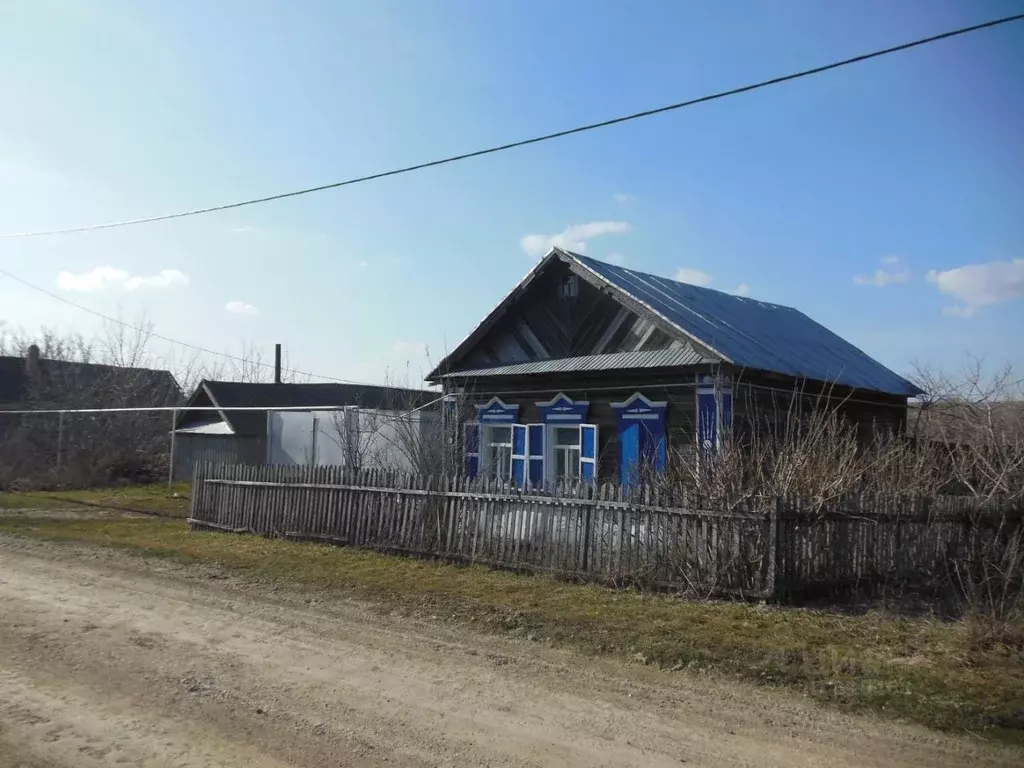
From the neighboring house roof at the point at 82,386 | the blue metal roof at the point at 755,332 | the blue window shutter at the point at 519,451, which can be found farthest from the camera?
the neighboring house roof at the point at 82,386

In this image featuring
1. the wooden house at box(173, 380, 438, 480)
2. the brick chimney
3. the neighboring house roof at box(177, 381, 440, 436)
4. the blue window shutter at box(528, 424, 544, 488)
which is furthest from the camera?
the brick chimney

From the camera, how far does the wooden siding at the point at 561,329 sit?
16672mm

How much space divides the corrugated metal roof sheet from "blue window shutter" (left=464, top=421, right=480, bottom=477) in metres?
1.19

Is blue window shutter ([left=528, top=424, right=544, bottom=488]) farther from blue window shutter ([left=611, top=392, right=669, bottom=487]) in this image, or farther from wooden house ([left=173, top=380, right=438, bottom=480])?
wooden house ([left=173, top=380, right=438, bottom=480])

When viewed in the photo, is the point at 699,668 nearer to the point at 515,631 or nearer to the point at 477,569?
the point at 515,631

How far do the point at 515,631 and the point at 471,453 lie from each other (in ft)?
34.8

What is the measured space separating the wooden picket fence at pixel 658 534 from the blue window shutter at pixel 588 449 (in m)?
5.11

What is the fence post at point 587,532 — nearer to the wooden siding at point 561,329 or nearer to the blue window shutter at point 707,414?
the blue window shutter at point 707,414

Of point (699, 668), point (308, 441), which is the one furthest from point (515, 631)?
point (308, 441)

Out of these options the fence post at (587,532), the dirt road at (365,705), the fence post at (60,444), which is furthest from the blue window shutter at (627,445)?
the fence post at (60,444)

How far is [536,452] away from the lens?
58.5 feet

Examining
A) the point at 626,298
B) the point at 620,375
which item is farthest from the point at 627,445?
the point at 626,298

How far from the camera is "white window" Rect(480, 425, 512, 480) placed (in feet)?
60.2

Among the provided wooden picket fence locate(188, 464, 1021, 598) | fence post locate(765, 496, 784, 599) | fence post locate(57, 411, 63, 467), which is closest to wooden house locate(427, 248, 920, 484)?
wooden picket fence locate(188, 464, 1021, 598)
